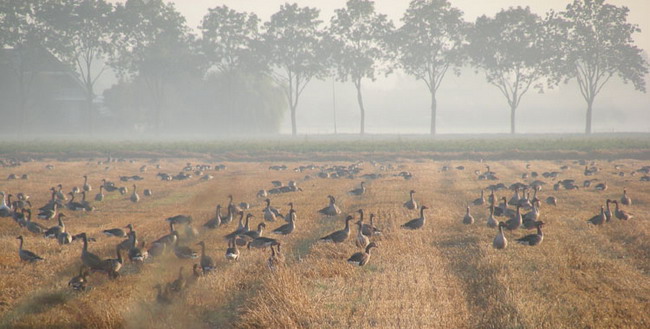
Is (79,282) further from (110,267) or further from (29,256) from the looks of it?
(29,256)

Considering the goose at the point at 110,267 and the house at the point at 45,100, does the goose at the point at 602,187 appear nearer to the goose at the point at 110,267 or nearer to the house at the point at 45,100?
the goose at the point at 110,267

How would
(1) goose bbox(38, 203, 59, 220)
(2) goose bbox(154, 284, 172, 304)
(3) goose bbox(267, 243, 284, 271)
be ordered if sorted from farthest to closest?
(1) goose bbox(38, 203, 59, 220)
(3) goose bbox(267, 243, 284, 271)
(2) goose bbox(154, 284, 172, 304)

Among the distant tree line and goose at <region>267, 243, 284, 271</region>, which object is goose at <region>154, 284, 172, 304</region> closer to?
goose at <region>267, 243, 284, 271</region>

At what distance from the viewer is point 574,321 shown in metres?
11.4

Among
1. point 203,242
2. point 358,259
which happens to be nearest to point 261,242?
point 203,242

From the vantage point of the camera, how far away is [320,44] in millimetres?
111625

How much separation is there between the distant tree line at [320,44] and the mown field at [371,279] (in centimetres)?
8243

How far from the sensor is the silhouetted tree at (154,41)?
107 metres

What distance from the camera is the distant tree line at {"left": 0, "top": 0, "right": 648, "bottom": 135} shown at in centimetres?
10075

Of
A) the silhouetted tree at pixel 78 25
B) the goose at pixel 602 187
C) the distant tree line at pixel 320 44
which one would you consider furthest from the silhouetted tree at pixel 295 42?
the goose at pixel 602 187

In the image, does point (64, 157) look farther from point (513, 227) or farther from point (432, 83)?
point (432, 83)

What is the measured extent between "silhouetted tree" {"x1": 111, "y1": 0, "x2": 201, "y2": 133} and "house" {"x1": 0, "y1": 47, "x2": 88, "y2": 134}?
1033cm

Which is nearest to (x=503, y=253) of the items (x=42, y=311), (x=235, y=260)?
(x=235, y=260)

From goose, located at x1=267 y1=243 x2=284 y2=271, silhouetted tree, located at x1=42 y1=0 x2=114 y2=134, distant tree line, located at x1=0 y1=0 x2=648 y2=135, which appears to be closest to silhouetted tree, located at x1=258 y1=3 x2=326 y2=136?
distant tree line, located at x1=0 y1=0 x2=648 y2=135
